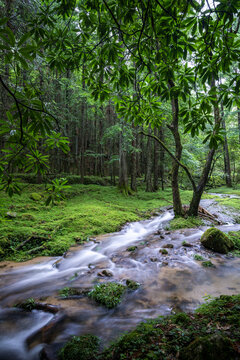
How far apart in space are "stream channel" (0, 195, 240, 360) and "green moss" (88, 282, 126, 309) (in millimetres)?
82

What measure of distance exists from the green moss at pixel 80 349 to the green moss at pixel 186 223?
17.1ft

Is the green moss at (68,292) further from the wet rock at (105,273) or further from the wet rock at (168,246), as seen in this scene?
the wet rock at (168,246)

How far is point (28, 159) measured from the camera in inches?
78.1

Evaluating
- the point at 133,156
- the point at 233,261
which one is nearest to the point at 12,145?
the point at 233,261

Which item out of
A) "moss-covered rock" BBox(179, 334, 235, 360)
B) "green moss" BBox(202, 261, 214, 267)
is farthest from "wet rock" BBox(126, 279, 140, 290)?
"moss-covered rock" BBox(179, 334, 235, 360)

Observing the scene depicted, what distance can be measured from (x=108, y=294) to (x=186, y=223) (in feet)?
15.4

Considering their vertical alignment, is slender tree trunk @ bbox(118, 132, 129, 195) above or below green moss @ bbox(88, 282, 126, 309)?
above

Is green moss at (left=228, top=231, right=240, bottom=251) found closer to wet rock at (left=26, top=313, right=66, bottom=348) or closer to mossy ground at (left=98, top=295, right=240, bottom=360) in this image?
mossy ground at (left=98, top=295, right=240, bottom=360)

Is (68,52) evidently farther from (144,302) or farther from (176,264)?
(176,264)

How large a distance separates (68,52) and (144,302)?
3.67m

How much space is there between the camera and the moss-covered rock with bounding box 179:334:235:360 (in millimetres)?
1379

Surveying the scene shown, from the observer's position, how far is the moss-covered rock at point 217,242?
461 cm

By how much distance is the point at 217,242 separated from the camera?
4.68 metres

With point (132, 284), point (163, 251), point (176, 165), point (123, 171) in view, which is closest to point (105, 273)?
point (132, 284)
